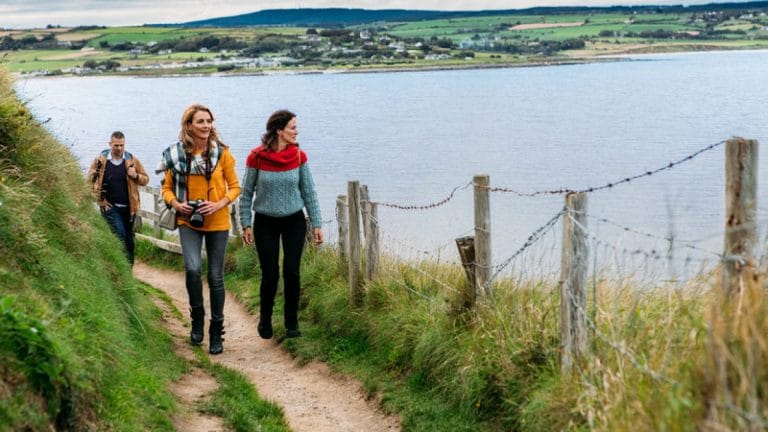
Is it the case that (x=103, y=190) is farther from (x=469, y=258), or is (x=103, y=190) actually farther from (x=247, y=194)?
Result: (x=469, y=258)

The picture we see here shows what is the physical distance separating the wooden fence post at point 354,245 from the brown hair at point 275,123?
143 centimetres

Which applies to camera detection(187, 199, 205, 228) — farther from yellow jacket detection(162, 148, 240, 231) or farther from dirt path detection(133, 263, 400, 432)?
dirt path detection(133, 263, 400, 432)

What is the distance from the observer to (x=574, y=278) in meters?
6.32

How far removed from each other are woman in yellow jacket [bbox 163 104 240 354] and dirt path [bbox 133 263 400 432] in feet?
3.91

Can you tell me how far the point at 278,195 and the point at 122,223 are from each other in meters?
4.19

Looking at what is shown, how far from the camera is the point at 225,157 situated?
9.56 meters

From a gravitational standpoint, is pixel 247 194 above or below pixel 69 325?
above

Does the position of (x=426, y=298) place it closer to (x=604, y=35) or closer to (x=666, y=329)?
(x=666, y=329)

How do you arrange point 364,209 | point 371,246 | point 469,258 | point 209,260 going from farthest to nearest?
point 364,209 → point 371,246 → point 209,260 → point 469,258

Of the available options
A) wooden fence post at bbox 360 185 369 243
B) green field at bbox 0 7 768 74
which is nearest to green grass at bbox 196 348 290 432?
wooden fence post at bbox 360 185 369 243

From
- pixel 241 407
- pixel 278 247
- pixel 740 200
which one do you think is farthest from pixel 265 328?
pixel 740 200

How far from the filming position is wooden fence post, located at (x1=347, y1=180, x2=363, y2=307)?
10.8 meters

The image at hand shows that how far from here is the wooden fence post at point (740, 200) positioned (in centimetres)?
512

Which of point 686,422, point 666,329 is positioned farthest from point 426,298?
point 686,422
